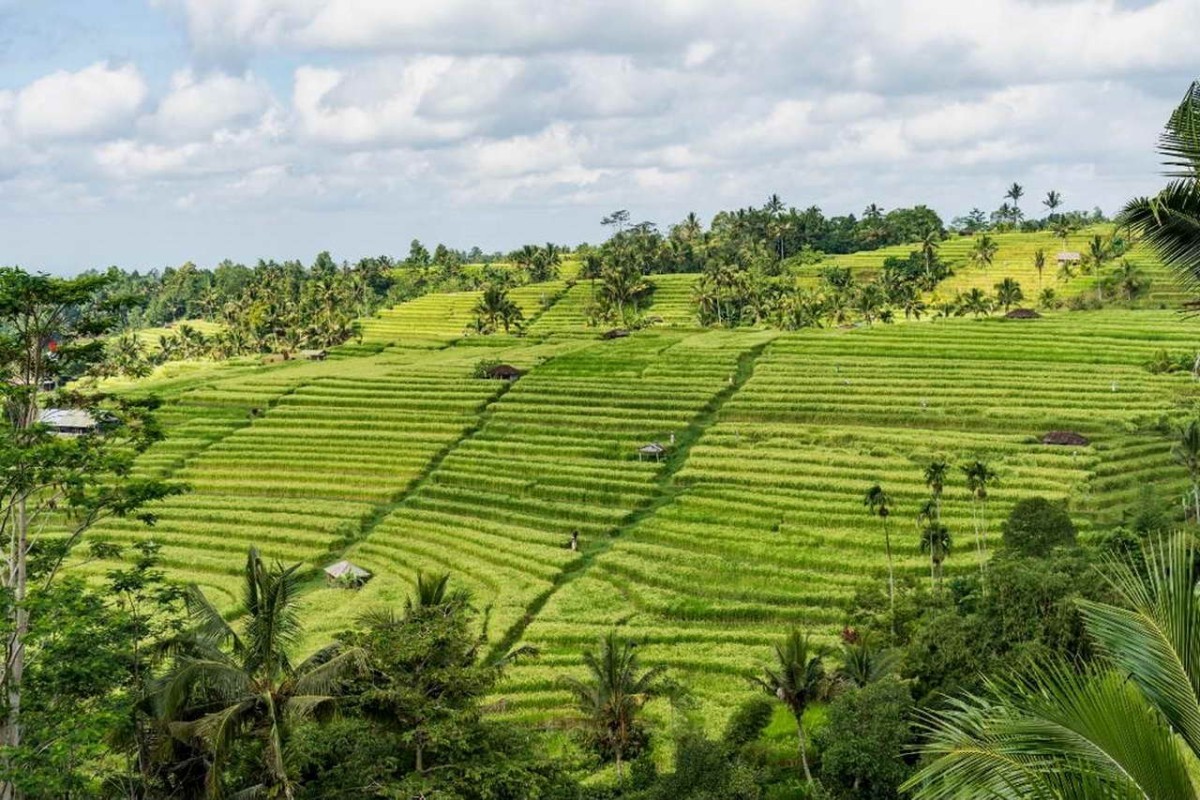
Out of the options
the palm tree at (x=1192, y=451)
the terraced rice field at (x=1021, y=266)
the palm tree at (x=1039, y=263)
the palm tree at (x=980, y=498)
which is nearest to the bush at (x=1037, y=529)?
the palm tree at (x=980, y=498)

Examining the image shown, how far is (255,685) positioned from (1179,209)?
14325 millimetres

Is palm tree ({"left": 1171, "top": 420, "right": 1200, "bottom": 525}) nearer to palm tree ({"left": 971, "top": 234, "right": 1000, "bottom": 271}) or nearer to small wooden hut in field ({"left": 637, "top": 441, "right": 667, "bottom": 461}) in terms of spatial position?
small wooden hut in field ({"left": 637, "top": 441, "right": 667, "bottom": 461})

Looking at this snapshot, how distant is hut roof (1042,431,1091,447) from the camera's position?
5103 cm

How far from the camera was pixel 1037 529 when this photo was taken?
116 feet

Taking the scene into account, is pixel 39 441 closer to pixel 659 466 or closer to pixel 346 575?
pixel 346 575

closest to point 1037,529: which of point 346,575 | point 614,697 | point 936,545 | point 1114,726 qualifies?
point 936,545

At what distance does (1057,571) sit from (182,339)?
10994 cm

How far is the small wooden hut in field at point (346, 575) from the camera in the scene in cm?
4275

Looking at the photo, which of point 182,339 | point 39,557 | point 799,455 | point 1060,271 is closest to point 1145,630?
point 39,557

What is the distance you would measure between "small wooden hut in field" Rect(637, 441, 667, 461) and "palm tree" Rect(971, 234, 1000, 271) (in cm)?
6947

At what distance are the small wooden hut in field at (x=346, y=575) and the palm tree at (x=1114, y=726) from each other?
38.9m

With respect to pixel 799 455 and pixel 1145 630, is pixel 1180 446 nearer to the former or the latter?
pixel 799 455

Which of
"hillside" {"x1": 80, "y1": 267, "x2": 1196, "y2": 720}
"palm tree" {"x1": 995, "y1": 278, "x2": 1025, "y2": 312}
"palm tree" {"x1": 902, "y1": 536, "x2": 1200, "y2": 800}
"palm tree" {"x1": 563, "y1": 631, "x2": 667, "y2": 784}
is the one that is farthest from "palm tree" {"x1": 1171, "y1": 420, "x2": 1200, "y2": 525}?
"palm tree" {"x1": 995, "y1": 278, "x2": 1025, "y2": 312}

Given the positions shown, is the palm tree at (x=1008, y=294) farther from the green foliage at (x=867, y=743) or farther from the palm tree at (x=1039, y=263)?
the green foliage at (x=867, y=743)
